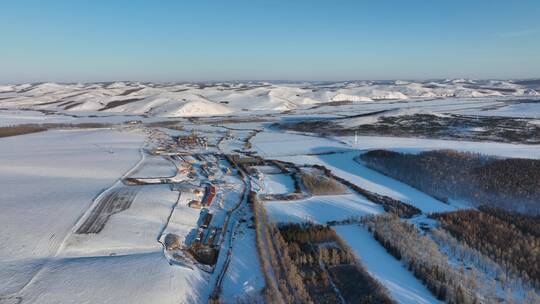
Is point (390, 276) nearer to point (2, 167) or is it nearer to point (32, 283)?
point (32, 283)

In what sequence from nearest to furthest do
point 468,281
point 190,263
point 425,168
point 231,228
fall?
point 468,281
point 190,263
point 231,228
point 425,168

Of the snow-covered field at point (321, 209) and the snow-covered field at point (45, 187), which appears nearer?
the snow-covered field at point (45, 187)

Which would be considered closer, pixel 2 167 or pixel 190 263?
pixel 190 263

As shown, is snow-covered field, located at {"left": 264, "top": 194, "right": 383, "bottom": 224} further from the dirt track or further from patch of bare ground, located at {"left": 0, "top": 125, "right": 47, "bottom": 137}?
patch of bare ground, located at {"left": 0, "top": 125, "right": 47, "bottom": 137}

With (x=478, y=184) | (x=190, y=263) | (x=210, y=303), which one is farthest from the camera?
(x=478, y=184)

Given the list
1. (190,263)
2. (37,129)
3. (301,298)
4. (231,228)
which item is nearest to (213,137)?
(37,129)

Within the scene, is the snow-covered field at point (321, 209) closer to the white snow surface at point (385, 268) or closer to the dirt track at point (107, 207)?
the white snow surface at point (385, 268)

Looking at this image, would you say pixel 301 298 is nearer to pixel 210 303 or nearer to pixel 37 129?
pixel 210 303

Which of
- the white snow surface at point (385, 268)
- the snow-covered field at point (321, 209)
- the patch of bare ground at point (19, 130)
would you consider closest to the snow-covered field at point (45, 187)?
the patch of bare ground at point (19, 130)
